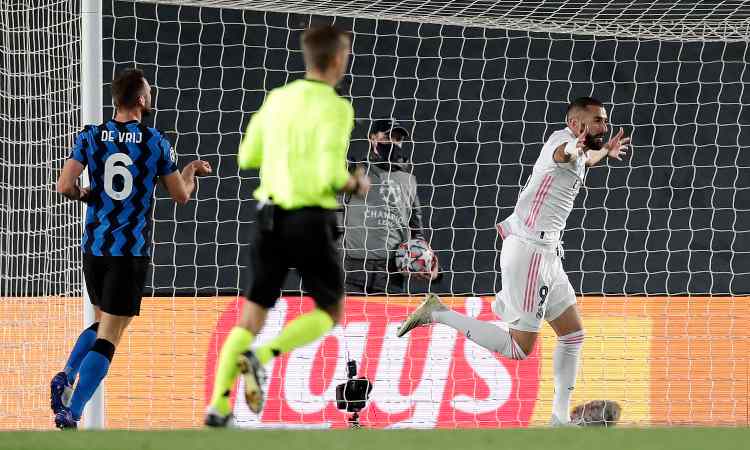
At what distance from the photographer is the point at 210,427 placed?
376 centimetres

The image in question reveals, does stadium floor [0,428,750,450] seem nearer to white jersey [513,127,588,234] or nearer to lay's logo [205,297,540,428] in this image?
white jersey [513,127,588,234]

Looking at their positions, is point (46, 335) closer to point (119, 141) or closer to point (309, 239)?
point (119, 141)

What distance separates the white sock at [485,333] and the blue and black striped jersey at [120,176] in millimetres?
2028

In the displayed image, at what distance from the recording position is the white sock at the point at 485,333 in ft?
20.5

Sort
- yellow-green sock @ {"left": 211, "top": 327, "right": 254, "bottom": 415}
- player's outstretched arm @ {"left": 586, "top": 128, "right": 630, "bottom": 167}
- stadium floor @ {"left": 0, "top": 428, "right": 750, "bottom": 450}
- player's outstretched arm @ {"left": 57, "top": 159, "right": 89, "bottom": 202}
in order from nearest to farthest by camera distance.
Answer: stadium floor @ {"left": 0, "top": 428, "right": 750, "bottom": 450} < yellow-green sock @ {"left": 211, "top": 327, "right": 254, "bottom": 415} < player's outstretched arm @ {"left": 57, "top": 159, "right": 89, "bottom": 202} < player's outstretched arm @ {"left": 586, "top": 128, "right": 630, "bottom": 167}

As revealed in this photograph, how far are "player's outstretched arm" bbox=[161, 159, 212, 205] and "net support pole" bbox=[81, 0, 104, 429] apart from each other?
46.7 inches

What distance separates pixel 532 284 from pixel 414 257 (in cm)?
188

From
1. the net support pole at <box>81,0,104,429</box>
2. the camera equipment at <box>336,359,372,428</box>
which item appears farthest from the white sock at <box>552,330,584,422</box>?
the net support pole at <box>81,0,104,429</box>

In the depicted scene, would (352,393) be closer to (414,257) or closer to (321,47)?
(414,257)

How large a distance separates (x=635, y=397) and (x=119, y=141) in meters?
4.36

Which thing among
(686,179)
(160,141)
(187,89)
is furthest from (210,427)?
(686,179)

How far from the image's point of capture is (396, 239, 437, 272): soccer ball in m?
7.80

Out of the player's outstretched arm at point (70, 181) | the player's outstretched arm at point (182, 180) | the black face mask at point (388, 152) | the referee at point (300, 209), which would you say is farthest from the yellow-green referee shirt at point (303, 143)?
the black face mask at point (388, 152)

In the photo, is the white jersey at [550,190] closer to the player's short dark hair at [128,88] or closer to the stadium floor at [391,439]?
the player's short dark hair at [128,88]
